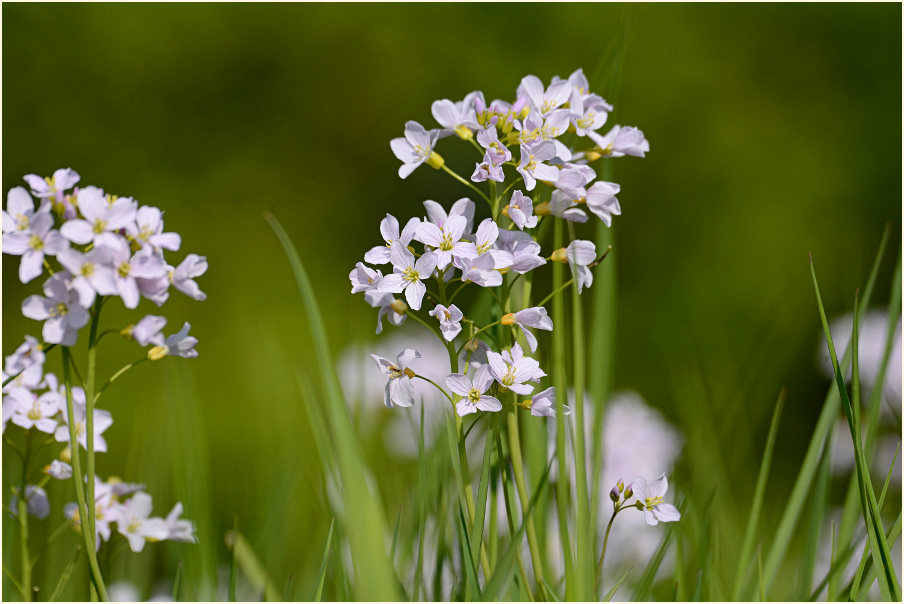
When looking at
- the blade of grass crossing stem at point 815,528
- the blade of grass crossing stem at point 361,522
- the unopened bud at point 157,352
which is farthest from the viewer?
the blade of grass crossing stem at point 815,528

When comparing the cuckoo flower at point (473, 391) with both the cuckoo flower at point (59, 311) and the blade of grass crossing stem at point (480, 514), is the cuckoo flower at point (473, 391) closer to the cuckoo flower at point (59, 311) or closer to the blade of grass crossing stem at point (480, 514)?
the blade of grass crossing stem at point (480, 514)

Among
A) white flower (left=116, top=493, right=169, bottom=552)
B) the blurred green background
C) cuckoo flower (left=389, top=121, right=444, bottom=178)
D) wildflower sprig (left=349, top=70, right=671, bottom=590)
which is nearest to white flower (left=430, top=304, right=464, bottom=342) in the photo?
wildflower sprig (left=349, top=70, right=671, bottom=590)

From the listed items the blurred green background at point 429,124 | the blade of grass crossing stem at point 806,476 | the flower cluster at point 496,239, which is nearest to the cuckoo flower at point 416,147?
the flower cluster at point 496,239

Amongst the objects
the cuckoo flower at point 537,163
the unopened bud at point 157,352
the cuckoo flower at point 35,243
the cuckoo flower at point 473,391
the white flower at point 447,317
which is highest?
the cuckoo flower at point 537,163

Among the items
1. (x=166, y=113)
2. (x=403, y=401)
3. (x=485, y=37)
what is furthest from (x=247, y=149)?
(x=403, y=401)

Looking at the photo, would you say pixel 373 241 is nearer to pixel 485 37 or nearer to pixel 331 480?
pixel 485 37

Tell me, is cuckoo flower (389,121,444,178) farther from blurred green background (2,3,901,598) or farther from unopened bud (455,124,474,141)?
blurred green background (2,3,901,598)
